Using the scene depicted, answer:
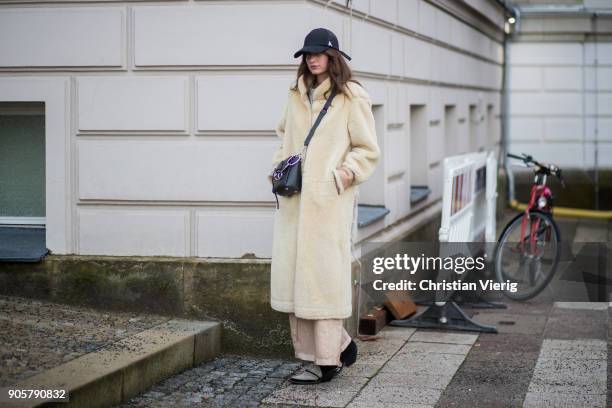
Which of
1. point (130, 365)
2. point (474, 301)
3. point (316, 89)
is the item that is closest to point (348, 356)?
point (130, 365)

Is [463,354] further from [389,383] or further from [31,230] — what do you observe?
[31,230]

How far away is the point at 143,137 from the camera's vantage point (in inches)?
330

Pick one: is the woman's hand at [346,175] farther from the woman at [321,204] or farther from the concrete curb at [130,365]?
the concrete curb at [130,365]

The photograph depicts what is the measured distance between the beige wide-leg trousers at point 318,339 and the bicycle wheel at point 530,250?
12.8 feet

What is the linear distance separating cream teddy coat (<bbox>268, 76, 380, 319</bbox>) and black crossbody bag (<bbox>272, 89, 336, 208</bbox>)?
3 cm

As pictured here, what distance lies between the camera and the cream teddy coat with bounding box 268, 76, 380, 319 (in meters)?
7.12

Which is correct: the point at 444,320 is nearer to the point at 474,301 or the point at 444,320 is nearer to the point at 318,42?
the point at 474,301

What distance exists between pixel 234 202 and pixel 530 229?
3779mm

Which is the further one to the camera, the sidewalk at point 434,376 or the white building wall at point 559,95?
the white building wall at point 559,95

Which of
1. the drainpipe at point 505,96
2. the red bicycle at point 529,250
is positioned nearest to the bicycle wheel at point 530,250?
the red bicycle at point 529,250

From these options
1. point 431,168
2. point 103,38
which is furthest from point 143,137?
point 431,168

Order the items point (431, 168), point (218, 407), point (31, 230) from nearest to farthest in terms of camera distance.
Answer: point (218, 407), point (31, 230), point (431, 168)

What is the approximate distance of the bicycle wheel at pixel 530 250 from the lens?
35.9 feet

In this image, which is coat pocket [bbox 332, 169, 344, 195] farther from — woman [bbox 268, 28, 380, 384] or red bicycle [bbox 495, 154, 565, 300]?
red bicycle [bbox 495, 154, 565, 300]
